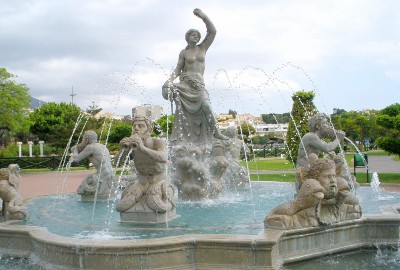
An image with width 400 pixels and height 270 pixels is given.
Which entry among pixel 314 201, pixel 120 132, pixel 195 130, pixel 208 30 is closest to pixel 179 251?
pixel 314 201

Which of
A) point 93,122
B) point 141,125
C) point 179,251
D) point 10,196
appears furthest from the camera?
point 93,122

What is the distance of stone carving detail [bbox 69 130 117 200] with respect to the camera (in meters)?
12.0

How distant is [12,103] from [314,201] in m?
31.7

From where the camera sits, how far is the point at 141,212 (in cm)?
823

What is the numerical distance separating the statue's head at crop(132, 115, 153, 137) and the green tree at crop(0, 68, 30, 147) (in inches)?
1151

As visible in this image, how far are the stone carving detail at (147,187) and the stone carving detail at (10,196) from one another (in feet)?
6.45

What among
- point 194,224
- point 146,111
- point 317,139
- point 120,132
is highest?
point 120,132

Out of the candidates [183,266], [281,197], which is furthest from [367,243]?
[281,197]

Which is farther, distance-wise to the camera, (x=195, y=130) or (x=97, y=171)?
(x=195, y=130)

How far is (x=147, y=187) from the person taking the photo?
27.6ft

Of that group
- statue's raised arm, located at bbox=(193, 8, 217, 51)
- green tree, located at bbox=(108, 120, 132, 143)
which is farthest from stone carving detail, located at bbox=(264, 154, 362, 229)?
green tree, located at bbox=(108, 120, 132, 143)

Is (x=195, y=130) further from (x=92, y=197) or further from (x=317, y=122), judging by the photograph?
(x=317, y=122)

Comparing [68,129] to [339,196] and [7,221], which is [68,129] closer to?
[7,221]

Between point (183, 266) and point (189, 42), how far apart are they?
7008 millimetres
